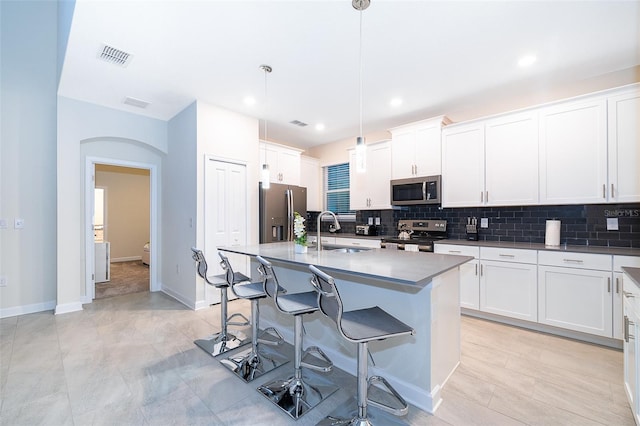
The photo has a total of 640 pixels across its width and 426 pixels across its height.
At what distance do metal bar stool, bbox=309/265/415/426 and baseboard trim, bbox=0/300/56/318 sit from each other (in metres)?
4.26

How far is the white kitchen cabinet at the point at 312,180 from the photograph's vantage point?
18.7 ft

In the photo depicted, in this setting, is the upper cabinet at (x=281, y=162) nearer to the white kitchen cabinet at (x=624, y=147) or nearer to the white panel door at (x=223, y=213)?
the white panel door at (x=223, y=213)

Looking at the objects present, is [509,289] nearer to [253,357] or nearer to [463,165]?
[463,165]

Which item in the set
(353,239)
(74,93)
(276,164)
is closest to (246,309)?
(353,239)

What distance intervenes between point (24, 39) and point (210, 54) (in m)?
2.99

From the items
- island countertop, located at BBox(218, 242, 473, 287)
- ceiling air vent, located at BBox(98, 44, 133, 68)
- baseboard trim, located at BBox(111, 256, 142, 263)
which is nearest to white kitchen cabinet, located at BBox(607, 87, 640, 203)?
island countertop, located at BBox(218, 242, 473, 287)

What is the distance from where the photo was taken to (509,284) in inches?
125

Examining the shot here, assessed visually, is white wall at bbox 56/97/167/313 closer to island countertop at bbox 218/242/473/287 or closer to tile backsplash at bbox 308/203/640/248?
island countertop at bbox 218/242/473/287

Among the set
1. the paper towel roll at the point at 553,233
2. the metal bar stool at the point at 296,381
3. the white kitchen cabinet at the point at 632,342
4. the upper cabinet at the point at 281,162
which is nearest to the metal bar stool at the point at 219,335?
the metal bar stool at the point at 296,381

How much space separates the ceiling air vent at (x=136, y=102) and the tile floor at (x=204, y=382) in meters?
2.89

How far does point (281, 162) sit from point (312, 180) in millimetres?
1064

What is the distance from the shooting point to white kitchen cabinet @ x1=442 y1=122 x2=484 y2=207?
3.66 metres

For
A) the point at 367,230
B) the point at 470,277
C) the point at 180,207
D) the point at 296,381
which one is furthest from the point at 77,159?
the point at 470,277

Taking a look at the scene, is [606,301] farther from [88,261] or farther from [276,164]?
[88,261]
